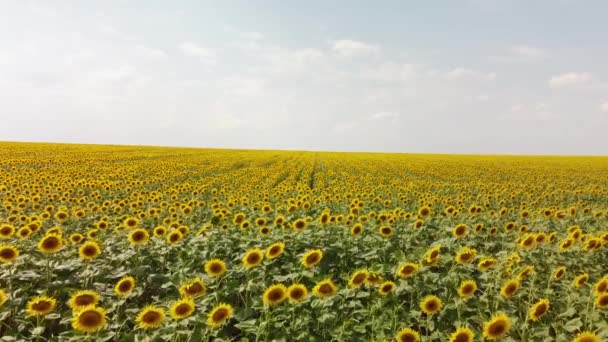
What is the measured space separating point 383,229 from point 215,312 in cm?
382

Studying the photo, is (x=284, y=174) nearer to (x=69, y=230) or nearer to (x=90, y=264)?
(x=69, y=230)

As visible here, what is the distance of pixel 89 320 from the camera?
11.7 ft

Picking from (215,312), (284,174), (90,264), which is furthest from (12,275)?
(284,174)

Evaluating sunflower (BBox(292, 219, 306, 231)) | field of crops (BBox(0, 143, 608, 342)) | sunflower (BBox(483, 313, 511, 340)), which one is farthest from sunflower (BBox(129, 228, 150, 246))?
sunflower (BBox(483, 313, 511, 340))

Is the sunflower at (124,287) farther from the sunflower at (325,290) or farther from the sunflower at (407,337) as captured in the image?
the sunflower at (407,337)

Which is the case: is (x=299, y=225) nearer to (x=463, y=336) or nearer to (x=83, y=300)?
(x=83, y=300)

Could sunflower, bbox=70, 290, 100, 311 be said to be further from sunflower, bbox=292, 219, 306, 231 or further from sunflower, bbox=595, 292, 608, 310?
sunflower, bbox=595, 292, 608, 310

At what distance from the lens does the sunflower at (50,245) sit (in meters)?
5.07

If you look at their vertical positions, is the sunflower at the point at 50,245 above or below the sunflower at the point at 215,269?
above

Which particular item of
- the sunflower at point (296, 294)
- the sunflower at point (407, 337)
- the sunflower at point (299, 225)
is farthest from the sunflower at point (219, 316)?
the sunflower at point (299, 225)

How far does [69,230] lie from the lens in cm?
829

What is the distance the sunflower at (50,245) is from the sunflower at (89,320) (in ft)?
6.34

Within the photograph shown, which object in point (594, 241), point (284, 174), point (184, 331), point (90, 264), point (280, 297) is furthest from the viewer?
point (284, 174)

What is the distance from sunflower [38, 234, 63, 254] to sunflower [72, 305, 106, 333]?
193 cm
